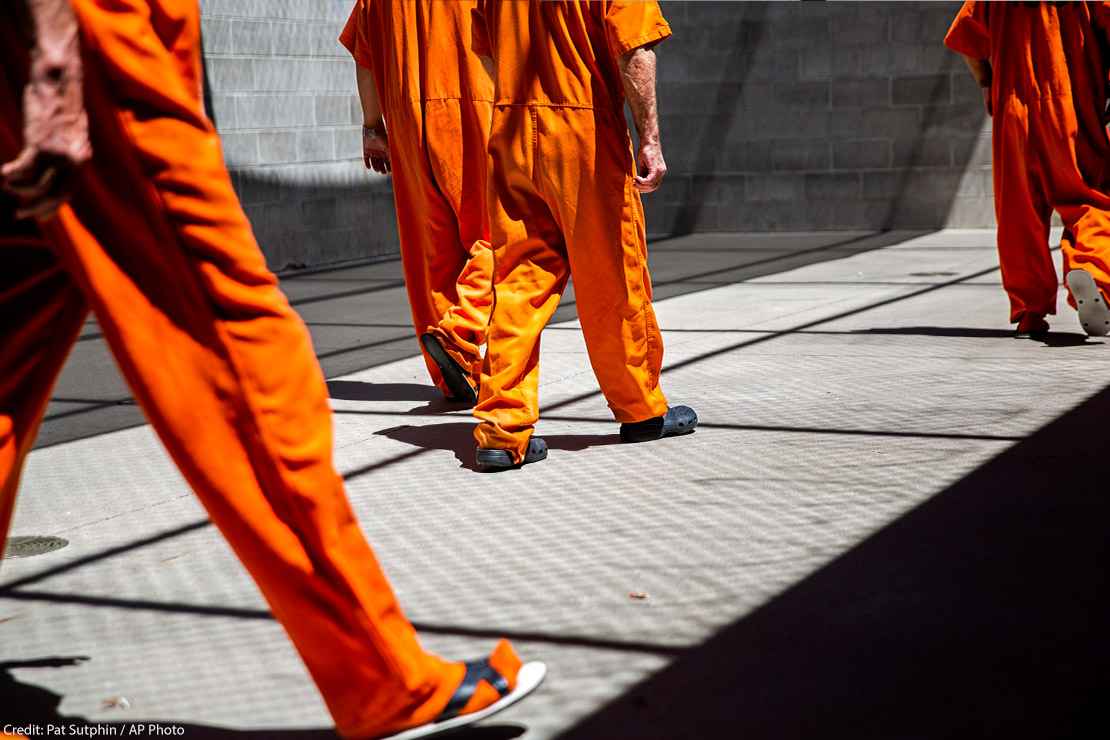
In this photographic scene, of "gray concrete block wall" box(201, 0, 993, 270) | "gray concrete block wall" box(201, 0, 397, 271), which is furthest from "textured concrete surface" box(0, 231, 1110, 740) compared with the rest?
"gray concrete block wall" box(201, 0, 993, 270)

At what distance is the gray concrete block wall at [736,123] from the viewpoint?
432 inches

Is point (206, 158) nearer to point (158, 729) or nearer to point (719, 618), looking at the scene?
point (158, 729)

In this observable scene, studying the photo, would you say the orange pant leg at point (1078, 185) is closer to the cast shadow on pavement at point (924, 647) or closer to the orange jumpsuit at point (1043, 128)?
the orange jumpsuit at point (1043, 128)

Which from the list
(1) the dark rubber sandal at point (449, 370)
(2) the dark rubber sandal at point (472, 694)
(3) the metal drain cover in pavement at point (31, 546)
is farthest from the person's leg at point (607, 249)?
(2) the dark rubber sandal at point (472, 694)

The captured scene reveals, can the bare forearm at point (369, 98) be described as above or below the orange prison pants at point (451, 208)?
above

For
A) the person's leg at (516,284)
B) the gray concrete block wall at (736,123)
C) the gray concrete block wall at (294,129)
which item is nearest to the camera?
the person's leg at (516,284)

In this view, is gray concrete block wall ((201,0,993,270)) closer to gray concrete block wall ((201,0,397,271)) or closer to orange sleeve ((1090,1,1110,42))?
gray concrete block wall ((201,0,397,271))

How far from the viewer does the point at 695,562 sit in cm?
326

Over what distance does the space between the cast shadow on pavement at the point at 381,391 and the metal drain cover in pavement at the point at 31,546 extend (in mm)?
1915

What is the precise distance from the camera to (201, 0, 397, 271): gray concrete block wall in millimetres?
10672

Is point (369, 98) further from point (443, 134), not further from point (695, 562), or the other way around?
point (695, 562)

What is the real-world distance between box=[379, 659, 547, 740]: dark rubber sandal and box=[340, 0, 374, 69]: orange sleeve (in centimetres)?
346

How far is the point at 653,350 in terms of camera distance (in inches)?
177

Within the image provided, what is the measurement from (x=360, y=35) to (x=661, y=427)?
197 cm
